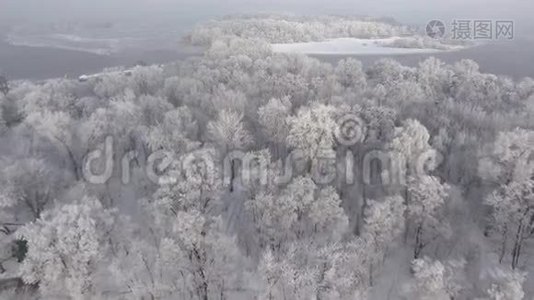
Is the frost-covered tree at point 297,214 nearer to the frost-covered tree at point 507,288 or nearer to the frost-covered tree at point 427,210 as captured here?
the frost-covered tree at point 427,210

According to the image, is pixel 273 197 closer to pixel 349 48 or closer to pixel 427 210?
pixel 427 210

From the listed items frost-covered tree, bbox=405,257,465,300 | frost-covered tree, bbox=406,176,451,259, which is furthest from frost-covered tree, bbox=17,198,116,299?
frost-covered tree, bbox=406,176,451,259

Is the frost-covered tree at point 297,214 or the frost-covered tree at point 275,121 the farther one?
the frost-covered tree at point 275,121

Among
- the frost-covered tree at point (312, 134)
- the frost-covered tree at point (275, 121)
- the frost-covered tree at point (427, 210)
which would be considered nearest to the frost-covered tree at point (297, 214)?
the frost-covered tree at point (312, 134)

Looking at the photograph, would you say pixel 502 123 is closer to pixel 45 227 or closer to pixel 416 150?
pixel 416 150

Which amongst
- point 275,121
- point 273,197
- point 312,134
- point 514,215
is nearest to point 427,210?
point 514,215

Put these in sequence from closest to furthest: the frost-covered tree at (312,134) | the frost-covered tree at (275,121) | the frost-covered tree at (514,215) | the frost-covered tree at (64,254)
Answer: the frost-covered tree at (64,254) → the frost-covered tree at (514,215) → the frost-covered tree at (312,134) → the frost-covered tree at (275,121)

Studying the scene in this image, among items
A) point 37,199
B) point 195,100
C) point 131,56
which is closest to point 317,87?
point 195,100
